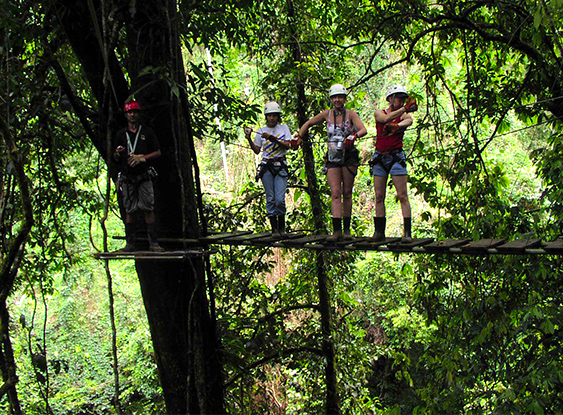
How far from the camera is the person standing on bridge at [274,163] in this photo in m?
4.18

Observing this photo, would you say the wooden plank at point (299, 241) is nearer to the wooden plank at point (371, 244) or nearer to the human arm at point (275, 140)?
the wooden plank at point (371, 244)

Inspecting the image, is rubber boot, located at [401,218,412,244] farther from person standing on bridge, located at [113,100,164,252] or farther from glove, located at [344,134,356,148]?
person standing on bridge, located at [113,100,164,252]

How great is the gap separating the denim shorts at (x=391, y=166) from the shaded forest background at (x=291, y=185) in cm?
52

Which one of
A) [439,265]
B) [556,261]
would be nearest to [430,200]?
[439,265]

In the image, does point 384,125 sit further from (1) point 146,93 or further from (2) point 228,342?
(2) point 228,342

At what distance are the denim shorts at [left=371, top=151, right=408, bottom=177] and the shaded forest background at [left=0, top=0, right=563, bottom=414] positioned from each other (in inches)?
20.6

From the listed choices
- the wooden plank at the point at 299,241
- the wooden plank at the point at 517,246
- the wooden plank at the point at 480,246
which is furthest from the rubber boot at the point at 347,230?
the wooden plank at the point at 517,246

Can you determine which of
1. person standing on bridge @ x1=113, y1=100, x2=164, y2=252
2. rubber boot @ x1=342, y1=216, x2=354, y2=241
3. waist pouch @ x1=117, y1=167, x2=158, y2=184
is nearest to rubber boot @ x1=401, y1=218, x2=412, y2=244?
rubber boot @ x1=342, y1=216, x2=354, y2=241

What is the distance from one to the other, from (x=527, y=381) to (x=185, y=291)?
243 centimetres

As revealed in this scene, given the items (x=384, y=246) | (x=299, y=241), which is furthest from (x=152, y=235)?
(x=384, y=246)

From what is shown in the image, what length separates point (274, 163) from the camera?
4.18m

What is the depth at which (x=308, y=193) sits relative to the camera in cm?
584

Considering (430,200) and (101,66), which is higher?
(101,66)

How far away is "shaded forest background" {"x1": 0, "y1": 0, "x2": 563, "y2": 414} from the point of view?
353 cm
